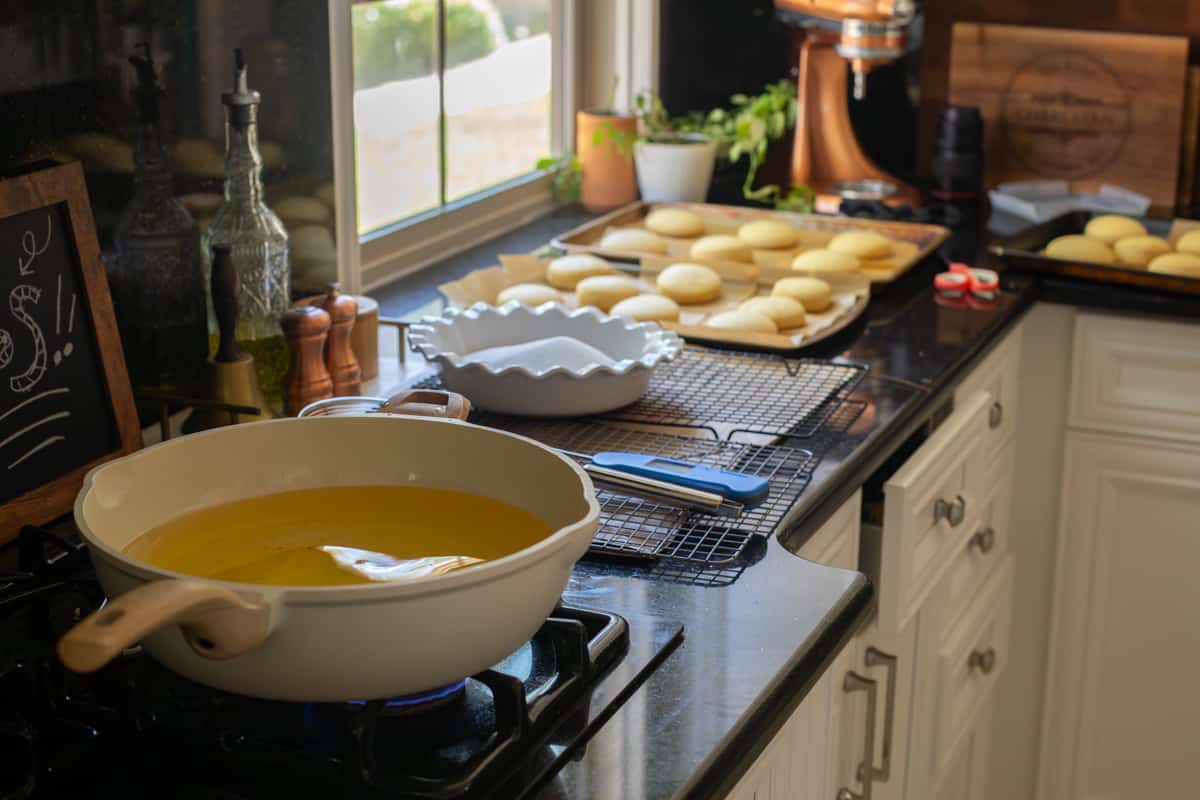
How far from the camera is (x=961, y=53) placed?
2.69 m

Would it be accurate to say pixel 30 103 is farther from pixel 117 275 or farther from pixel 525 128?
→ pixel 525 128

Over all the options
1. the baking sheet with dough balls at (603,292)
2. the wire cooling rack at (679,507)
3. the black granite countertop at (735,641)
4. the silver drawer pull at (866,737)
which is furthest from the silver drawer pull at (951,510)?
the baking sheet with dough balls at (603,292)

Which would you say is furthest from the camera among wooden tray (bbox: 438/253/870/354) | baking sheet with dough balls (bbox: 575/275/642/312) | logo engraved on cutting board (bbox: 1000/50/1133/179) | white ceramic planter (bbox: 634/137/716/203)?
logo engraved on cutting board (bbox: 1000/50/1133/179)

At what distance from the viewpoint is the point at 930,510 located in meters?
1.73

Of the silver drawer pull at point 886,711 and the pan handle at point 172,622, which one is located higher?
the pan handle at point 172,622

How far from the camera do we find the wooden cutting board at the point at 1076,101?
258 cm

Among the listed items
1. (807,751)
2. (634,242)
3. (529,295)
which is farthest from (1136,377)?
(807,751)

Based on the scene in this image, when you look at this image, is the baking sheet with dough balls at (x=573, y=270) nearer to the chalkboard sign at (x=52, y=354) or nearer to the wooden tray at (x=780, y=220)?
the wooden tray at (x=780, y=220)

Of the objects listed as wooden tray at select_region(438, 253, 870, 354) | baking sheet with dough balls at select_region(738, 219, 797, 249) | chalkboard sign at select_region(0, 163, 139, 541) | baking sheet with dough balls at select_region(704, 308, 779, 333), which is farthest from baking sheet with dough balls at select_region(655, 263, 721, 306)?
chalkboard sign at select_region(0, 163, 139, 541)

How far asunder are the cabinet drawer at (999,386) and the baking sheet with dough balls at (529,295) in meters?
0.52

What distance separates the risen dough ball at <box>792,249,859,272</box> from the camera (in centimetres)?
208

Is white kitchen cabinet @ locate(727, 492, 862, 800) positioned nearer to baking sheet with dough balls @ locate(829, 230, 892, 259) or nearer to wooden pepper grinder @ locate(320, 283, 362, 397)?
wooden pepper grinder @ locate(320, 283, 362, 397)

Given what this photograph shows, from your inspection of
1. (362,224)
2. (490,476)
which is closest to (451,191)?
(362,224)

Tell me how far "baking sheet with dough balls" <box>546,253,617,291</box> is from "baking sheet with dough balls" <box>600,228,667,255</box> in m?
0.10
